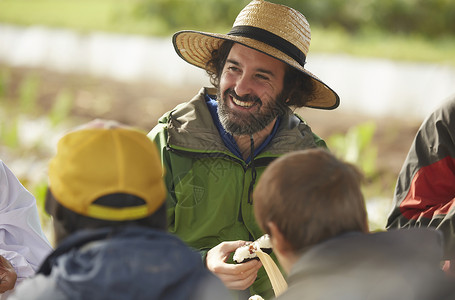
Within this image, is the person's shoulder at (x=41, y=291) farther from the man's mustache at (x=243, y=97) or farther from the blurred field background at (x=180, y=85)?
the blurred field background at (x=180, y=85)

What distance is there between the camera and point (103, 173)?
5.39 ft

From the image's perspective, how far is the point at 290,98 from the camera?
2975 mm

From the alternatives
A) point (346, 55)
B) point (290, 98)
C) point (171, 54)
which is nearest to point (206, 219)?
point (290, 98)

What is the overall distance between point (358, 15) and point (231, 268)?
10.5 meters

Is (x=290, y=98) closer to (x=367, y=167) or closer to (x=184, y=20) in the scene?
(x=367, y=167)

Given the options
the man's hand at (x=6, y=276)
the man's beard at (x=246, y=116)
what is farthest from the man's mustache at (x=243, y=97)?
the man's hand at (x=6, y=276)

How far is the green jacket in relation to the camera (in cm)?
266

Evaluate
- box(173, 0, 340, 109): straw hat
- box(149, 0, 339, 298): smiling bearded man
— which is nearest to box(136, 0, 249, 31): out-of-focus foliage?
box(173, 0, 340, 109): straw hat

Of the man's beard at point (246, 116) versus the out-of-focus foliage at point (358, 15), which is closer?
the man's beard at point (246, 116)

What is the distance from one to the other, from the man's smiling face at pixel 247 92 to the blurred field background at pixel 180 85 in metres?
1.74

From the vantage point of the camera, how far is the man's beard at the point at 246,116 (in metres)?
2.71

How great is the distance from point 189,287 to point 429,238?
2.05 feet

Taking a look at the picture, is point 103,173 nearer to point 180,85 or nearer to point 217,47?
point 217,47

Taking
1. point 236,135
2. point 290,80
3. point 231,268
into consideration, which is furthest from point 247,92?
point 231,268
